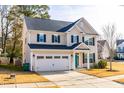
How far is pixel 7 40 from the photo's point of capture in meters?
28.8

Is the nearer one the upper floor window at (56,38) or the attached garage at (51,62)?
the attached garage at (51,62)

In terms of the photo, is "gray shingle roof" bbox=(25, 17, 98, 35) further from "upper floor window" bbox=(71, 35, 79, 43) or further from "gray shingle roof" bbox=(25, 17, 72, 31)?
"upper floor window" bbox=(71, 35, 79, 43)

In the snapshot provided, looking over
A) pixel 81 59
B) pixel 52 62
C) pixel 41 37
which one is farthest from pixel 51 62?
pixel 81 59

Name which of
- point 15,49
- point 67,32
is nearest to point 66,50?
point 67,32

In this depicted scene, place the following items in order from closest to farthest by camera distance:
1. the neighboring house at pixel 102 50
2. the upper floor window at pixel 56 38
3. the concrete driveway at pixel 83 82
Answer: the concrete driveway at pixel 83 82 < the upper floor window at pixel 56 38 < the neighboring house at pixel 102 50

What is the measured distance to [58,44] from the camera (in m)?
20.6

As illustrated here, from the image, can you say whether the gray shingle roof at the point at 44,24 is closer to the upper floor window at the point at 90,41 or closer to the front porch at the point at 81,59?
the upper floor window at the point at 90,41

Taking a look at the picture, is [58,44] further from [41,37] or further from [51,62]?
[51,62]

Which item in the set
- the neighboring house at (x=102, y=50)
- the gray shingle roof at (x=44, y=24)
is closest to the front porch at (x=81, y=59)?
the gray shingle roof at (x=44, y=24)

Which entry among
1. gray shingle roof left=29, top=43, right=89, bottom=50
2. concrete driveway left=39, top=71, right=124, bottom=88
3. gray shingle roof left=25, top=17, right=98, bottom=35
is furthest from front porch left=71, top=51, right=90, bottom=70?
concrete driveway left=39, top=71, right=124, bottom=88

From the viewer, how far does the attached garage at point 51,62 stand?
18.3 metres

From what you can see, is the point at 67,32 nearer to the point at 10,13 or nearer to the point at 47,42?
the point at 47,42

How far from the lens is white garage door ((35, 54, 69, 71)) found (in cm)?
1833
